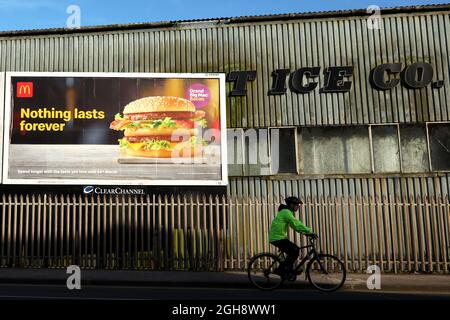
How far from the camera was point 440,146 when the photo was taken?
13703 mm

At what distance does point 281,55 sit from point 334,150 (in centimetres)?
316

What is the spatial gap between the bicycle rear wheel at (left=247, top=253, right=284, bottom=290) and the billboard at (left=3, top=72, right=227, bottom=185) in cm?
429

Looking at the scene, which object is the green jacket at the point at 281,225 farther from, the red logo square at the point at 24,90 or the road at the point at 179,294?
the red logo square at the point at 24,90

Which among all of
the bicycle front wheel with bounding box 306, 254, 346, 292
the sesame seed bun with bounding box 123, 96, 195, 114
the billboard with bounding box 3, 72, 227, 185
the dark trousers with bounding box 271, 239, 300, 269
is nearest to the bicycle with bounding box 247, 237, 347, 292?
the bicycle front wheel with bounding box 306, 254, 346, 292

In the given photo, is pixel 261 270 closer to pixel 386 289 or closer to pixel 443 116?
pixel 386 289

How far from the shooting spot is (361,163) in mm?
13773

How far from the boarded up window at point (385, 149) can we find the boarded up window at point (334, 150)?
227 millimetres

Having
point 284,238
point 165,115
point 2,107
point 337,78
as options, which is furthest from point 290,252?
point 2,107

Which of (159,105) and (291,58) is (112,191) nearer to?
(159,105)

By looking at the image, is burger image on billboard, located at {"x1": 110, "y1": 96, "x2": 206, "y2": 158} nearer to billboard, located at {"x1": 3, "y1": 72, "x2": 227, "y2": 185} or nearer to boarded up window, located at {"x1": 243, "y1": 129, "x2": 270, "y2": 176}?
billboard, located at {"x1": 3, "y1": 72, "x2": 227, "y2": 185}

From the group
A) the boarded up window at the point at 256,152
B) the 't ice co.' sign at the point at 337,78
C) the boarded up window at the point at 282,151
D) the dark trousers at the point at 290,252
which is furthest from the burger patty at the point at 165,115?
the dark trousers at the point at 290,252

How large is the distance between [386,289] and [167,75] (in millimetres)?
8079

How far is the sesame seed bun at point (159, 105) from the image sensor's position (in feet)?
45.5
